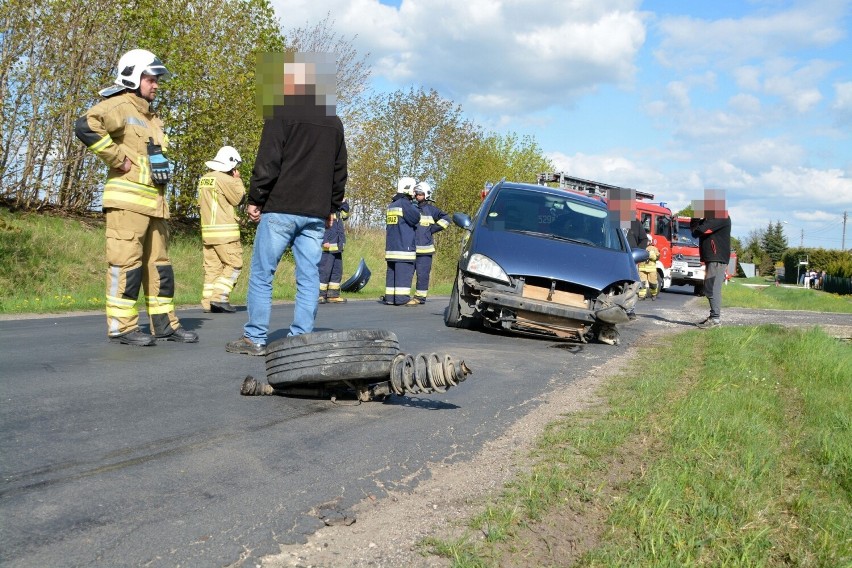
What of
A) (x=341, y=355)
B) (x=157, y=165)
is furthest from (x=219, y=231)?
(x=341, y=355)

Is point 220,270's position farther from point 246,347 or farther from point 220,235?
point 246,347

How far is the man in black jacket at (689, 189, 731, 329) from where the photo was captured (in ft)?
42.5

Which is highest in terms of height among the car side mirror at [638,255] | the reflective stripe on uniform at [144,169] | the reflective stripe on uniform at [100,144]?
the reflective stripe on uniform at [100,144]

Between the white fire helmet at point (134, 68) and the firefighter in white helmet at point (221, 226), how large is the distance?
4352 mm

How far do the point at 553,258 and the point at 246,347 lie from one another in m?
3.77

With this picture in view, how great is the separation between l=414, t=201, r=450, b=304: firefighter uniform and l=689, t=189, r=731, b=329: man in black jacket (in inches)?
180

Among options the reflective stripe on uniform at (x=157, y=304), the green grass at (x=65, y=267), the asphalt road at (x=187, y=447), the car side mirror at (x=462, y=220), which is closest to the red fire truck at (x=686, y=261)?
the green grass at (x=65, y=267)

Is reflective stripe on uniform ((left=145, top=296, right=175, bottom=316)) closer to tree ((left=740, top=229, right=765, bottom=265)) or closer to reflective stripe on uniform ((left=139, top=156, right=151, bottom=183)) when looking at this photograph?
reflective stripe on uniform ((left=139, top=156, right=151, bottom=183))

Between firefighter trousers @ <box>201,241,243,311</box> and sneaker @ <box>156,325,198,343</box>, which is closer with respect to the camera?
sneaker @ <box>156,325,198,343</box>

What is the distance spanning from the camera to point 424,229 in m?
14.9

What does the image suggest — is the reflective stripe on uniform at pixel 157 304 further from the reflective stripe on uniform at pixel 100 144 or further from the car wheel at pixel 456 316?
the car wheel at pixel 456 316

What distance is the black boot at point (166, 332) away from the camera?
23.4 feet

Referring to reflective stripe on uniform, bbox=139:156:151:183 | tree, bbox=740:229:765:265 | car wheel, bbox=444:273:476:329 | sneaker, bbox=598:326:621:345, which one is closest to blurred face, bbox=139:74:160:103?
reflective stripe on uniform, bbox=139:156:151:183

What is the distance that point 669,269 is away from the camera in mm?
27328
